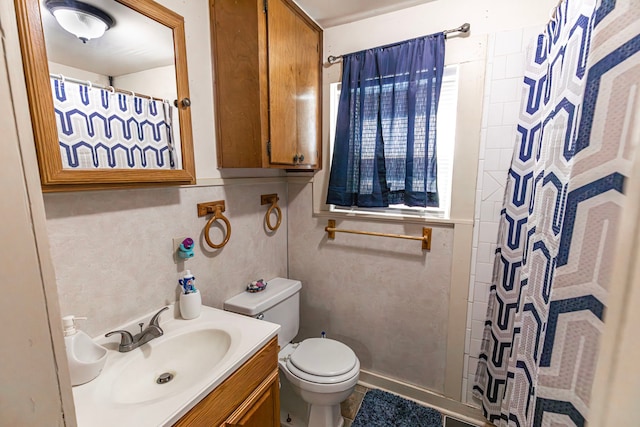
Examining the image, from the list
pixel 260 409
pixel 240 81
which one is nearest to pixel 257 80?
pixel 240 81

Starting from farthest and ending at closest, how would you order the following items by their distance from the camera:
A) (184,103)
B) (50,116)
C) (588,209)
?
(184,103) < (50,116) < (588,209)

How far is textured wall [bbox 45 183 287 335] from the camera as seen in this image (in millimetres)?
949

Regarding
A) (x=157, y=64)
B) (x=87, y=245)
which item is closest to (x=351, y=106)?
(x=157, y=64)

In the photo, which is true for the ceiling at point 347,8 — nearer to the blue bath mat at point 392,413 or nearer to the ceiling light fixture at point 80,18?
the ceiling light fixture at point 80,18

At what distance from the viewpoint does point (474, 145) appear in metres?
Result: 1.50

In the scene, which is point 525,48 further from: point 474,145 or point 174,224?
point 174,224

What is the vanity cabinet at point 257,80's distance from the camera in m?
1.32

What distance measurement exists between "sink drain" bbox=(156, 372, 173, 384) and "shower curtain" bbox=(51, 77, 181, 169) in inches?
30.6

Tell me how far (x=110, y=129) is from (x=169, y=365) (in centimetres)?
90

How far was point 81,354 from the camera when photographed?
3.04ft

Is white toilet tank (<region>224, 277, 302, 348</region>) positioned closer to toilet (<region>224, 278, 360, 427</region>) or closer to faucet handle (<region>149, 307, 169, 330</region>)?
toilet (<region>224, 278, 360, 427</region>)

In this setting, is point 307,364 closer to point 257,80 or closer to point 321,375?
point 321,375

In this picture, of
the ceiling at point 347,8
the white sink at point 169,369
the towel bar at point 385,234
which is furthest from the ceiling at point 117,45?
the towel bar at point 385,234

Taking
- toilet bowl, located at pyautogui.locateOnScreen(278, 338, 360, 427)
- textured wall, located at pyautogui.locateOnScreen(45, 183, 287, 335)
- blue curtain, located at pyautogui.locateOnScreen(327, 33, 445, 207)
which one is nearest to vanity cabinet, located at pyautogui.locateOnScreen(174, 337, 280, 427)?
toilet bowl, located at pyautogui.locateOnScreen(278, 338, 360, 427)
